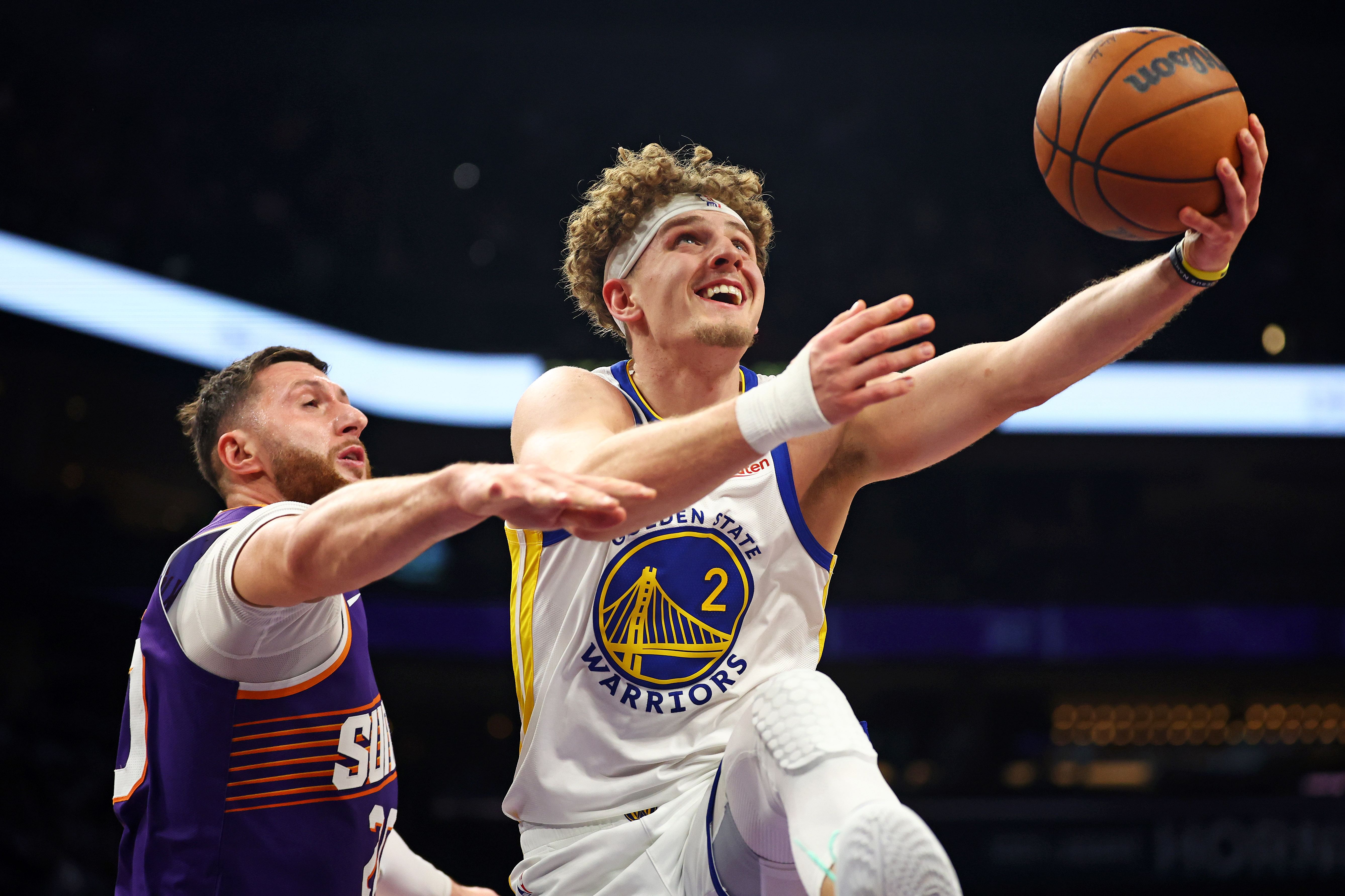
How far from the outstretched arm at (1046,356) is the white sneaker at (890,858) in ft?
3.69

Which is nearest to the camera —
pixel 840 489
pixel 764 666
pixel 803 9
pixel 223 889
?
pixel 223 889

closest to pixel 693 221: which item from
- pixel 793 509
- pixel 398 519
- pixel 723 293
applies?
pixel 723 293

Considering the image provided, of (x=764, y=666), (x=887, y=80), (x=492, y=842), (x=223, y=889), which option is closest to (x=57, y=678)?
(x=492, y=842)

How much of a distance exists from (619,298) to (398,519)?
1572mm

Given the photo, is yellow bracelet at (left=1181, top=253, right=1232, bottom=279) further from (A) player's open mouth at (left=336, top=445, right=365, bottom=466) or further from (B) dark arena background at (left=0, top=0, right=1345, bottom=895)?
(B) dark arena background at (left=0, top=0, right=1345, bottom=895)

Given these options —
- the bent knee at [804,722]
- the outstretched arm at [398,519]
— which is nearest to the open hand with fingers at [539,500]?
the outstretched arm at [398,519]

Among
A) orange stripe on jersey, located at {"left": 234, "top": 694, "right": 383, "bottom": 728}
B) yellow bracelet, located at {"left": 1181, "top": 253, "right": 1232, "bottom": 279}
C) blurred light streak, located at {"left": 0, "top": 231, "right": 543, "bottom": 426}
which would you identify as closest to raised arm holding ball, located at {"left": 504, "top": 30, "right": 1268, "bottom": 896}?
yellow bracelet, located at {"left": 1181, "top": 253, "right": 1232, "bottom": 279}

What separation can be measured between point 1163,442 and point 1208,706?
1.96 m

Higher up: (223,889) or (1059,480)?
(1059,480)

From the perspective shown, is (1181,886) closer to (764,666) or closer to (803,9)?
(764,666)

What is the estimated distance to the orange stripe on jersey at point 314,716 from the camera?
2.42 metres

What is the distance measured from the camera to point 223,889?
2.40m

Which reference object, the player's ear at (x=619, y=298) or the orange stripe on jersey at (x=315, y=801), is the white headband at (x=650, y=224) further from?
the orange stripe on jersey at (x=315, y=801)

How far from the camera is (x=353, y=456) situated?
291 centimetres
